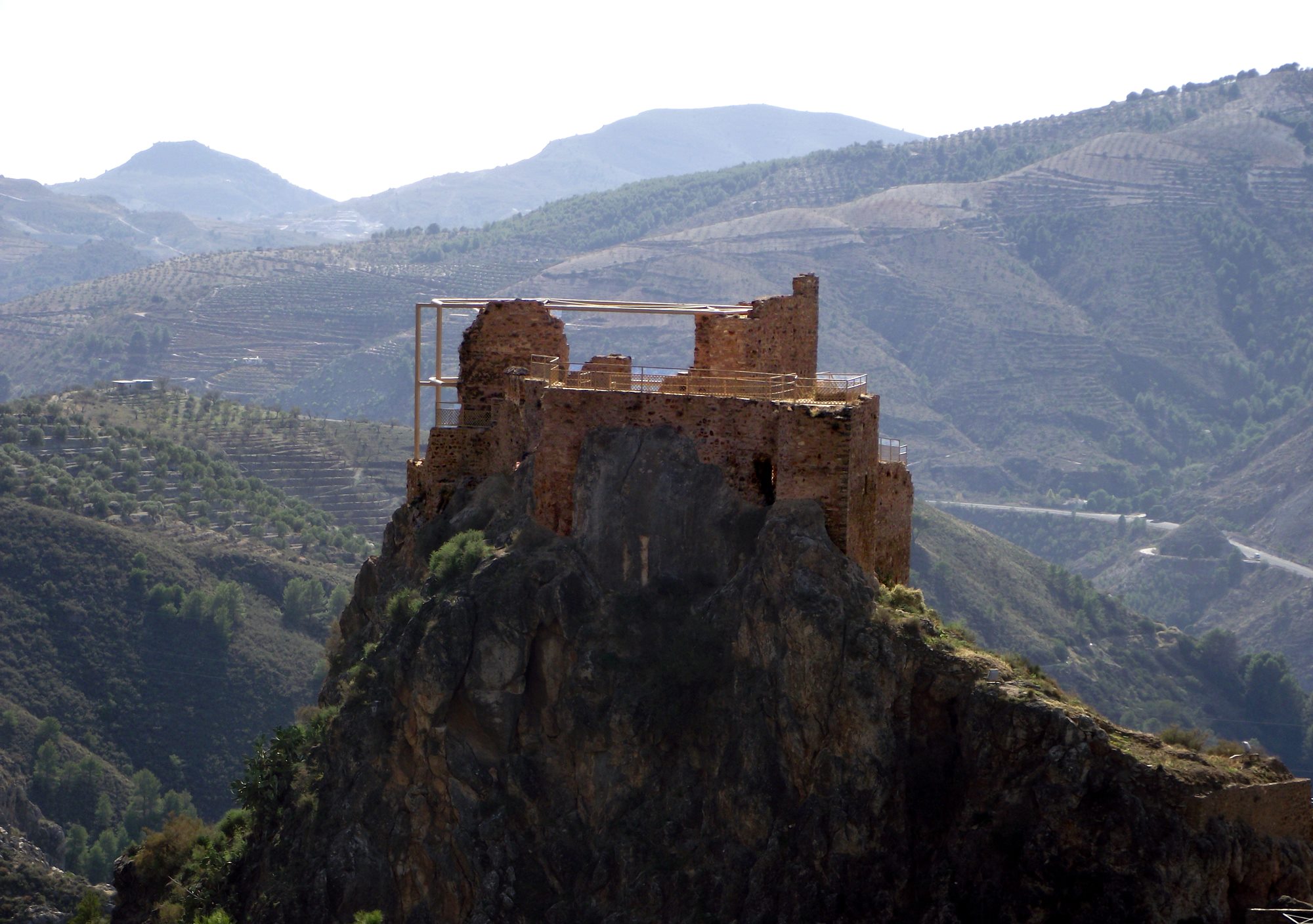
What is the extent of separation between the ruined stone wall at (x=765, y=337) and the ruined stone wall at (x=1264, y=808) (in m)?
15.7

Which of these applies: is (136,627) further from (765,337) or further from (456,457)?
(765,337)

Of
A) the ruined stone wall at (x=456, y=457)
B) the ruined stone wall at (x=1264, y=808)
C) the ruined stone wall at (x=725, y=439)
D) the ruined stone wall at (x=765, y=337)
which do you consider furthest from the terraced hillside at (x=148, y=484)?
the ruined stone wall at (x=1264, y=808)

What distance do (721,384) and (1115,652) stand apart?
4905 inches

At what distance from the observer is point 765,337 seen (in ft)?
169

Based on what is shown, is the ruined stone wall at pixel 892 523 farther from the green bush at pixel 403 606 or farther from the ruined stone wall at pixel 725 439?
the green bush at pixel 403 606

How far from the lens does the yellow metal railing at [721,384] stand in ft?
160

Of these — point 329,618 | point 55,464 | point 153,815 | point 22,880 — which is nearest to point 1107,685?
point 329,618

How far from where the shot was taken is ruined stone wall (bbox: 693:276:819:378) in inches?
1999

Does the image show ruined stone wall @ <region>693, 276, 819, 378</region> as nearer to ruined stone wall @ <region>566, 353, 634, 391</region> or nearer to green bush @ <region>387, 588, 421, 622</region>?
ruined stone wall @ <region>566, 353, 634, 391</region>

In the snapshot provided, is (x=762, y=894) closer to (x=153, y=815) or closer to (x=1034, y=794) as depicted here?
(x=1034, y=794)

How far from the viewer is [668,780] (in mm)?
45344

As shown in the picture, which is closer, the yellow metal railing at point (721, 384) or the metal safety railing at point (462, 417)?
the yellow metal railing at point (721, 384)

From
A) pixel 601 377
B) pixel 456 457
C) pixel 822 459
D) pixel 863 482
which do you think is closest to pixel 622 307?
pixel 456 457

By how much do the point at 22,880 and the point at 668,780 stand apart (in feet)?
151
